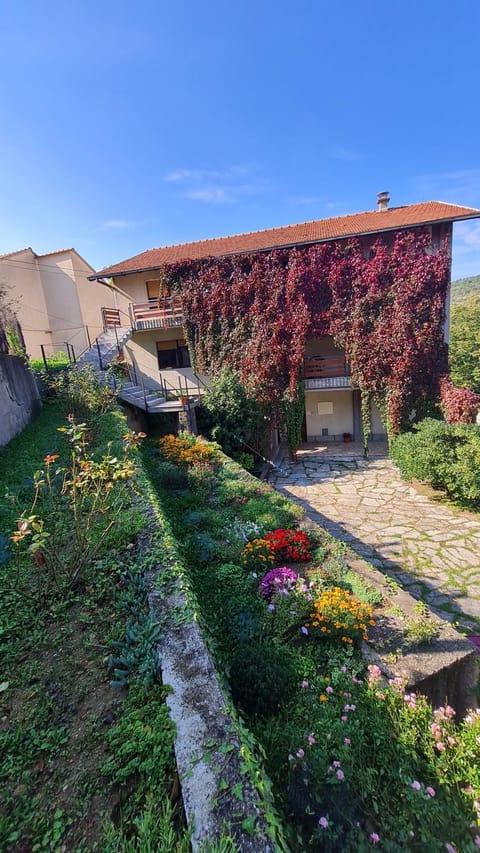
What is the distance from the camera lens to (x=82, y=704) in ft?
7.65

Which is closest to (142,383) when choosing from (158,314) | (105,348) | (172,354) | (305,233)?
(105,348)

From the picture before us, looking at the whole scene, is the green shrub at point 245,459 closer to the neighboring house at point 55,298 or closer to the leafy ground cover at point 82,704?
the leafy ground cover at point 82,704

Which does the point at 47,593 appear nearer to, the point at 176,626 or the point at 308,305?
the point at 176,626

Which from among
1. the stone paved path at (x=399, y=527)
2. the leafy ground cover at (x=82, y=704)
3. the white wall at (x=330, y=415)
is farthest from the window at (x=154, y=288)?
the leafy ground cover at (x=82, y=704)

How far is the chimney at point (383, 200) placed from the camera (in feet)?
45.7

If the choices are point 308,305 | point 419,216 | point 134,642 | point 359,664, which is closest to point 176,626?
point 134,642

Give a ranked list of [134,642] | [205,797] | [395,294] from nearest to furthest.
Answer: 1. [205,797]
2. [134,642]
3. [395,294]

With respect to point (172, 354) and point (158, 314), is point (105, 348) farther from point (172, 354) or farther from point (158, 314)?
point (172, 354)

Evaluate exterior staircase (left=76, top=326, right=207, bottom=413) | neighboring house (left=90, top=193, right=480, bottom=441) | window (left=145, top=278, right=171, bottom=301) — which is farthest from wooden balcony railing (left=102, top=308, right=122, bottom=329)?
window (left=145, top=278, right=171, bottom=301)

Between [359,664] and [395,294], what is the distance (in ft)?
36.9

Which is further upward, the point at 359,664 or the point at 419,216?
the point at 419,216

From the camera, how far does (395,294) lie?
1137cm

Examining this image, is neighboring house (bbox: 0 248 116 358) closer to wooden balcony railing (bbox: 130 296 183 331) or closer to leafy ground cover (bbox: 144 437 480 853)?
wooden balcony railing (bbox: 130 296 183 331)

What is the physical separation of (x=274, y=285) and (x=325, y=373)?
3799 millimetres
